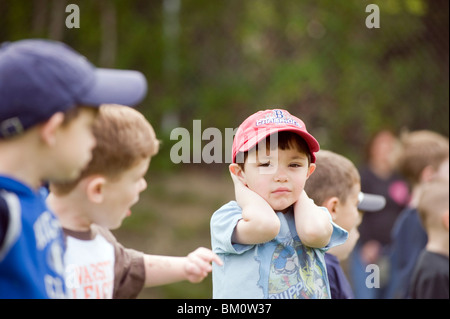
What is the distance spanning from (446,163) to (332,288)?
7.30 ft

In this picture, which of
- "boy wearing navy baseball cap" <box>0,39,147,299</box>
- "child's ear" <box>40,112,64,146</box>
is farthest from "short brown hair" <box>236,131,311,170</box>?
"child's ear" <box>40,112,64,146</box>

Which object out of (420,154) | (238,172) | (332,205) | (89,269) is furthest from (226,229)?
(420,154)

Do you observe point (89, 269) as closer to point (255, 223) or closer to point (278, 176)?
point (255, 223)

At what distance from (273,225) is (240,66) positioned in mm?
5918

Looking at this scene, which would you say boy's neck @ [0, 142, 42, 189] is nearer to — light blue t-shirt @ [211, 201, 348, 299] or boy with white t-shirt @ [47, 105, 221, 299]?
boy with white t-shirt @ [47, 105, 221, 299]

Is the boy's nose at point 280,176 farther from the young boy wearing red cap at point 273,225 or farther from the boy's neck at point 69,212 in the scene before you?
the boy's neck at point 69,212

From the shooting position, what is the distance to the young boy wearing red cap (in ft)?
7.69

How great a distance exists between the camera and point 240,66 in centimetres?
805

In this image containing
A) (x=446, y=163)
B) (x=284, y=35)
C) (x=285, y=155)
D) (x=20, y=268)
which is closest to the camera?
(x=20, y=268)

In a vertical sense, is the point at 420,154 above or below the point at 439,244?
above
